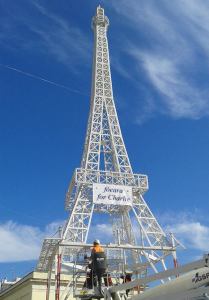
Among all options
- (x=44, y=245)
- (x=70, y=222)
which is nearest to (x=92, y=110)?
(x=70, y=222)

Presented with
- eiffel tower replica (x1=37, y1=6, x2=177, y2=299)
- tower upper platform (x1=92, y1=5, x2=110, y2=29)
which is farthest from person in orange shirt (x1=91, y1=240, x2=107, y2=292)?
tower upper platform (x1=92, y1=5, x2=110, y2=29)

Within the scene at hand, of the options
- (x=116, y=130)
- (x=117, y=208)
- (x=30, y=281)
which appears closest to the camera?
(x=30, y=281)

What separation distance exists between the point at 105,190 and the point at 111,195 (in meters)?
0.80

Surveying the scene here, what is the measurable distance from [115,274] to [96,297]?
2.11 metres

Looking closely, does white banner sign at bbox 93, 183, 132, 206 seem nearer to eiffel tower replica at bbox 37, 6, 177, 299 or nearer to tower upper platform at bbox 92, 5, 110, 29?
eiffel tower replica at bbox 37, 6, 177, 299

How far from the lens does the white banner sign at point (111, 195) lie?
147 ft

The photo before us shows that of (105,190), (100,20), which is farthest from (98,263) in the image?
(100,20)

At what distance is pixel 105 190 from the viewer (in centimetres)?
4525

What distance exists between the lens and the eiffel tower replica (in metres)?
40.9

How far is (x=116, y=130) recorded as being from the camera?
53281 mm

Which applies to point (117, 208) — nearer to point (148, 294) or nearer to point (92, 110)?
point (92, 110)

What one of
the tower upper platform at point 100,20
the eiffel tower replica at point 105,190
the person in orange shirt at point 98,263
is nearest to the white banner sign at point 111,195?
the eiffel tower replica at point 105,190

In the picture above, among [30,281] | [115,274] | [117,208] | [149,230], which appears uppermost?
[117,208]

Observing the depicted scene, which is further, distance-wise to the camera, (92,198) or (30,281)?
(92,198)
